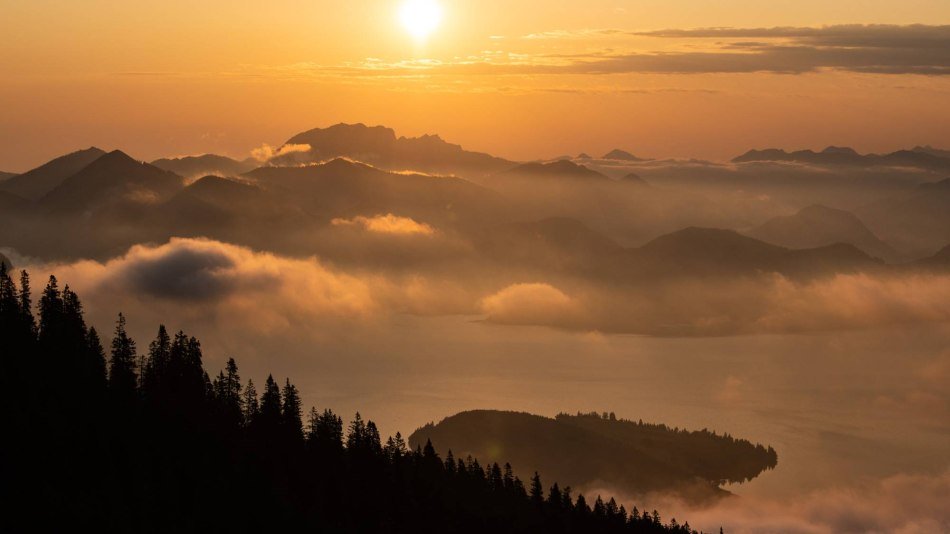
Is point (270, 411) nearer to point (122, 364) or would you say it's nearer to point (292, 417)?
point (292, 417)

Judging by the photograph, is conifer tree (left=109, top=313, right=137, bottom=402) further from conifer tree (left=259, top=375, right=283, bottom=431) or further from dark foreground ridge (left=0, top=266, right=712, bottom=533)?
conifer tree (left=259, top=375, right=283, bottom=431)

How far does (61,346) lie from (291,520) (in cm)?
3442

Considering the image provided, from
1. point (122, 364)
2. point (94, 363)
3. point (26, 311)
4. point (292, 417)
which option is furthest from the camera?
point (292, 417)

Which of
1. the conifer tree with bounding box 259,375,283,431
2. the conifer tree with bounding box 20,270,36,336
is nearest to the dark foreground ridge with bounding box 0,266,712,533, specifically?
the conifer tree with bounding box 259,375,283,431

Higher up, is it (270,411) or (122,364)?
(122,364)

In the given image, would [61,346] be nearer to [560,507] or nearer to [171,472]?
[171,472]

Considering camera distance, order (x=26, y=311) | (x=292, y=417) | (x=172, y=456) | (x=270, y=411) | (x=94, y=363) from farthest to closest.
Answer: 1. (x=292, y=417)
2. (x=270, y=411)
3. (x=26, y=311)
4. (x=94, y=363)
5. (x=172, y=456)

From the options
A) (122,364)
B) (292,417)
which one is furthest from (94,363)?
(292,417)

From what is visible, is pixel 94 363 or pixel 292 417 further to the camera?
pixel 292 417

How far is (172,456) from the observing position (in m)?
120

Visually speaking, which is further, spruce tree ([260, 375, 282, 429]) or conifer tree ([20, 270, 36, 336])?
spruce tree ([260, 375, 282, 429])

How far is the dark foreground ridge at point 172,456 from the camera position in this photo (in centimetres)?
11025

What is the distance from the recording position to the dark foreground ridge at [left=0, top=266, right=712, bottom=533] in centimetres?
11025

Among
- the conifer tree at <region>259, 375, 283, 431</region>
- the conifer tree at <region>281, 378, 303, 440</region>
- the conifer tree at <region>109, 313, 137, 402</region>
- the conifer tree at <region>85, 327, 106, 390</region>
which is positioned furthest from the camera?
the conifer tree at <region>281, 378, 303, 440</region>
